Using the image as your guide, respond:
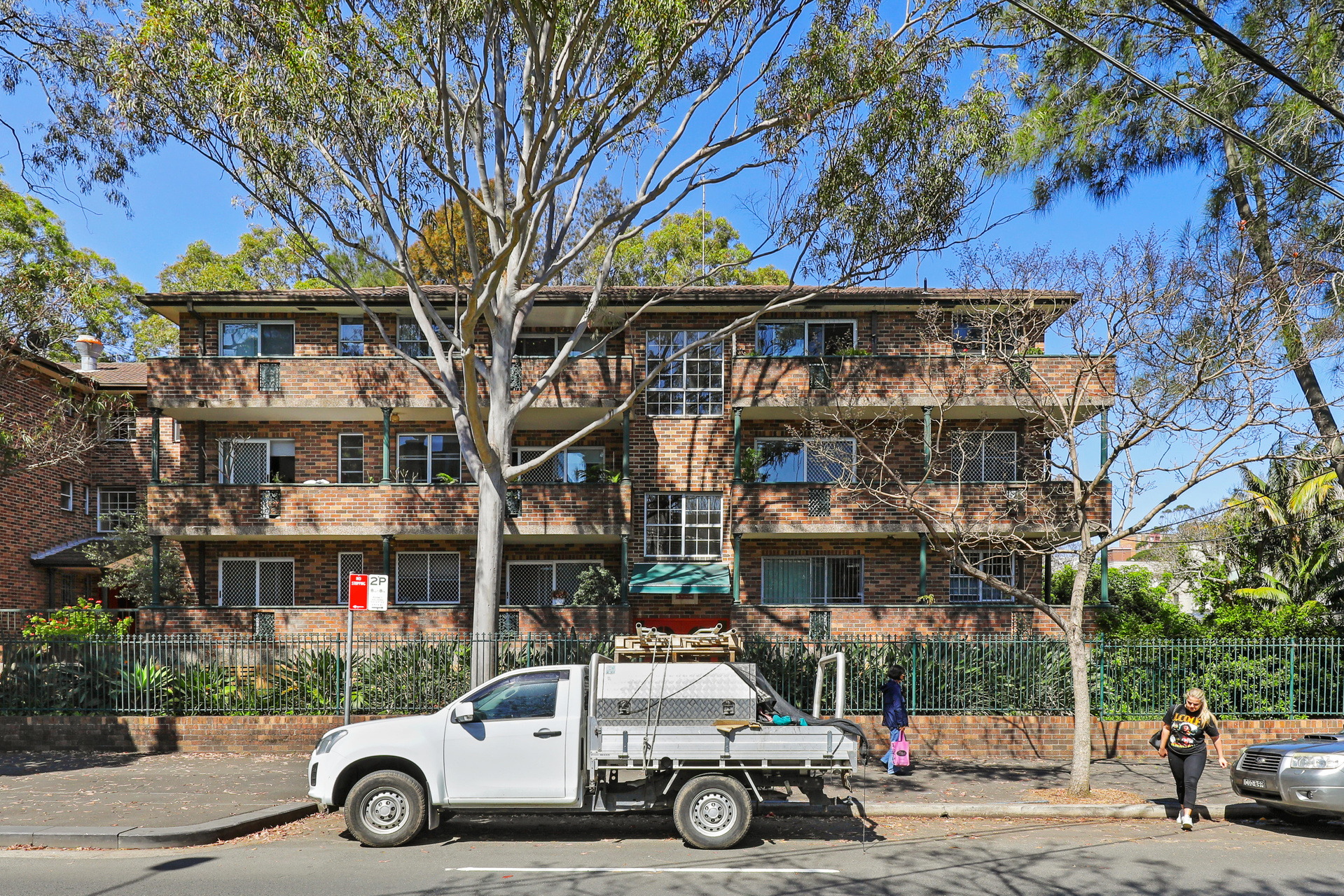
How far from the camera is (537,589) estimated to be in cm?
2373

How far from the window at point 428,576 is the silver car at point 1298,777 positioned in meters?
16.6

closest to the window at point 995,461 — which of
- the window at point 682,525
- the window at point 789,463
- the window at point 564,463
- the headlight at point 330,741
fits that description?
the window at point 789,463

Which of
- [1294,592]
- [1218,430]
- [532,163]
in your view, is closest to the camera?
[1218,430]

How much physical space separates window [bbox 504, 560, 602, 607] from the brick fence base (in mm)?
8437

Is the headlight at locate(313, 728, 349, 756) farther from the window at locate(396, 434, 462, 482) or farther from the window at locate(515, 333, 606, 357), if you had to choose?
the window at locate(515, 333, 606, 357)

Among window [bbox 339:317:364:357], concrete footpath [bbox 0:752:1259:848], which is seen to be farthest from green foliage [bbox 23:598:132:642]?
window [bbox 339:317:364:357]

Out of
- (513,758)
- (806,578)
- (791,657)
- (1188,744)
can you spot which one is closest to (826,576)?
(806,578)

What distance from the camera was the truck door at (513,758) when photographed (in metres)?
9.77

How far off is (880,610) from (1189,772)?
31.7ft

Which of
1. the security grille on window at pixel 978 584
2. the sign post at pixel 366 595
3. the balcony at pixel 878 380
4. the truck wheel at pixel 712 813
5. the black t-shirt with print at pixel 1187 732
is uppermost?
the balcony at pixel 878 380

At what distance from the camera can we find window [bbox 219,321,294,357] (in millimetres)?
23797

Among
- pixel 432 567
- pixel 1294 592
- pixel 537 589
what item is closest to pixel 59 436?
pixel 432 567

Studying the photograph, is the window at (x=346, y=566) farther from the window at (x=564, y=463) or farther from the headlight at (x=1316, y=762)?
the headlight at (x=1316, y=762)

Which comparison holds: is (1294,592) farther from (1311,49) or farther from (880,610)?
(1311,49)
